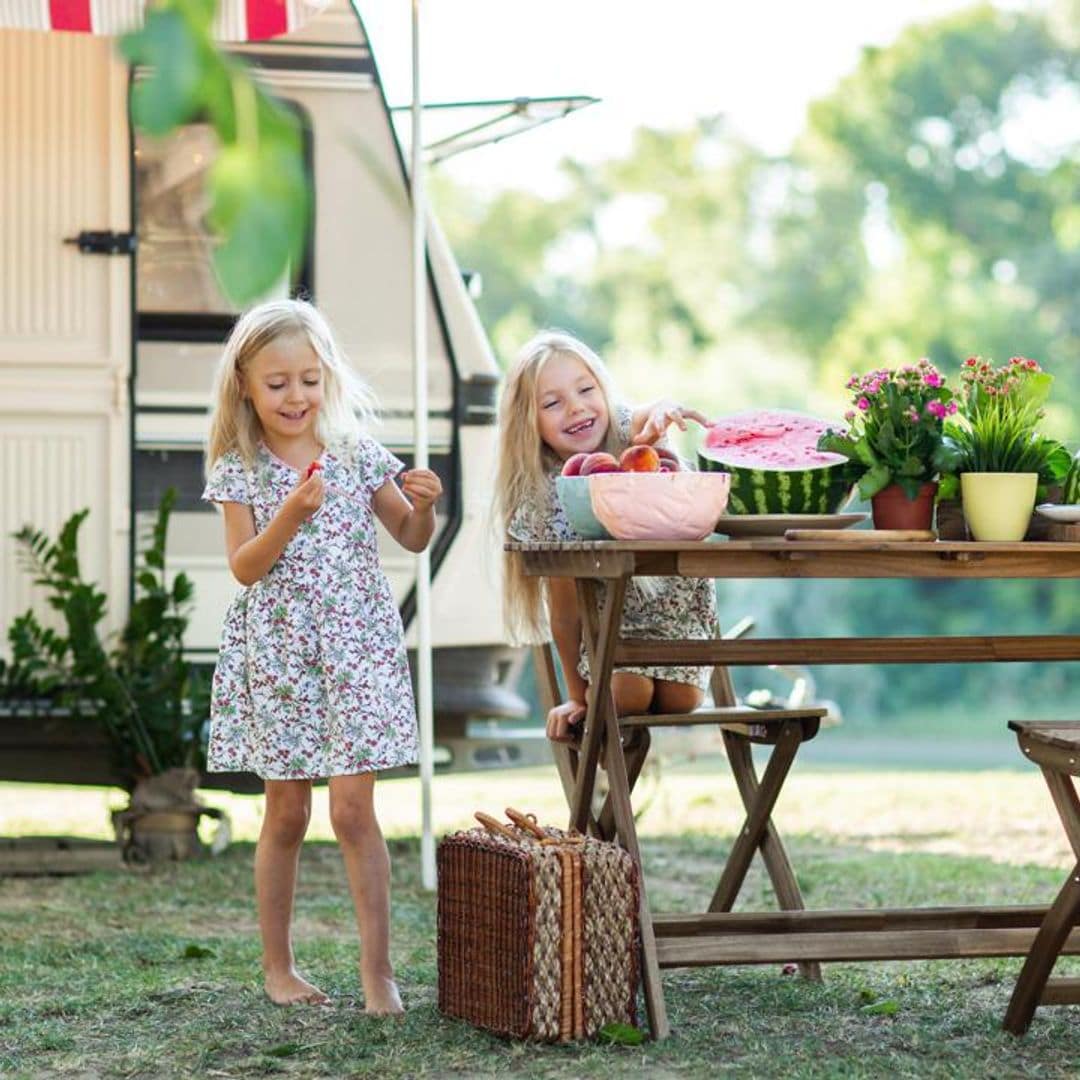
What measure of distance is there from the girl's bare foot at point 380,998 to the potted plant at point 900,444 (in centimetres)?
129

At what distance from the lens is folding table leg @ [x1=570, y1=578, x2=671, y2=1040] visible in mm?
3455

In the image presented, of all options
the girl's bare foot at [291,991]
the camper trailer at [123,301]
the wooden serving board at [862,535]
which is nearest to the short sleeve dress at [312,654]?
the girl's bare foot at [291,991]

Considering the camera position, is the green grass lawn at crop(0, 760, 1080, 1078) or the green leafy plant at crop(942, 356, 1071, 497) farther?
the green leafy plant at crop(942, 356, 1071, 497)

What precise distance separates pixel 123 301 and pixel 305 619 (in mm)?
2577

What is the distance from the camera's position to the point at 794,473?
349 cm

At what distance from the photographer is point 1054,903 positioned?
11.0ft

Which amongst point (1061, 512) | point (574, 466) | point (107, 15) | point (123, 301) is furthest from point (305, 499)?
point (123, 301)

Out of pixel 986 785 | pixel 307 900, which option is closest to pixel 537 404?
pixel 307 900

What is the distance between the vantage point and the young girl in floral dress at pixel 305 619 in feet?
12.2

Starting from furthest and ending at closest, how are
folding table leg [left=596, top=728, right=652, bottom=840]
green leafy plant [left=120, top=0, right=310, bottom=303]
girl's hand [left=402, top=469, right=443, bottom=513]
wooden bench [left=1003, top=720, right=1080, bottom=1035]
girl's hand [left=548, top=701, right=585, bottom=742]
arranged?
folding table leg [left=596, top=728, right=652, bottom=840]
girl's hand [left=548, top=701, right=585, bottom=742]
girl's hand [left=402, top=469, right=443, bottom=513]
wooden bench [left=1003, top=720, right=1080, bottom=1035]
green leafy plant [left=120, top=0, right=310, bottom=303]

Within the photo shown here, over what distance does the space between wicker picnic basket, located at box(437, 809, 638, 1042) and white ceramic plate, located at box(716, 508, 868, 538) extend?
62 cm

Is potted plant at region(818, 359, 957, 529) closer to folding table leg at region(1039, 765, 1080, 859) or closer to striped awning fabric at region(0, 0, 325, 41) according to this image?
folding table leg at region(1039, 765, 1080, 859)

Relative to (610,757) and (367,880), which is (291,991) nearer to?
(367,880)

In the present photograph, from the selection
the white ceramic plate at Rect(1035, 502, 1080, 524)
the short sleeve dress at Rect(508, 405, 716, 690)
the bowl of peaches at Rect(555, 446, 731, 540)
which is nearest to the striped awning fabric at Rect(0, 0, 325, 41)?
the short sleeve dress at Rect(508, 405, 716, 690)
